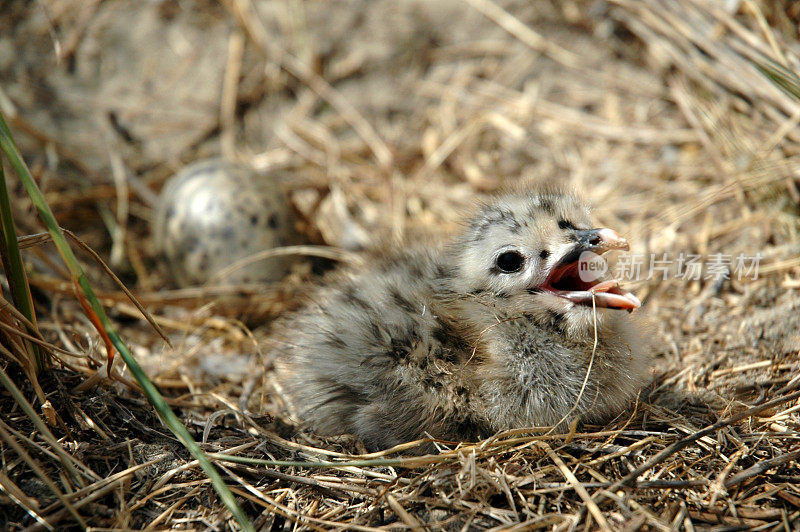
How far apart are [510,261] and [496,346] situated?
0.32m

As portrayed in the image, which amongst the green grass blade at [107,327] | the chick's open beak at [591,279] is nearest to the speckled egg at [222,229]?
the green grass blade at [107,327]

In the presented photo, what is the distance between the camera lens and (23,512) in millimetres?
1833

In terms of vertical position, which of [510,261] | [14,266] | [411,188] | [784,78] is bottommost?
[411,188]

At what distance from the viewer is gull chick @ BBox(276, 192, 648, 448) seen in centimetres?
227

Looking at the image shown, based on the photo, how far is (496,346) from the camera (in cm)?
230

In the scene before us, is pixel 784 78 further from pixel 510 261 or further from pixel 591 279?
pixel 510 261

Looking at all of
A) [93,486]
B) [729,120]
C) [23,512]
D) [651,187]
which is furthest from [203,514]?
[729,120]

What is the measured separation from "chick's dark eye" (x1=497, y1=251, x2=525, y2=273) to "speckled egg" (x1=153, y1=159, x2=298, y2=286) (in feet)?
4.80

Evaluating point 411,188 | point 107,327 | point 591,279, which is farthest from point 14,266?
point 411,188

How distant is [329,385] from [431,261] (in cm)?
68

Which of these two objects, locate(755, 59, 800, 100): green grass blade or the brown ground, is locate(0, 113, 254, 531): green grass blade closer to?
the brown ground

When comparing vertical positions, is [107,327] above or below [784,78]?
below

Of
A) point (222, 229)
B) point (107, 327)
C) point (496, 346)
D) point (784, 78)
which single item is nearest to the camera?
point (107, 327)

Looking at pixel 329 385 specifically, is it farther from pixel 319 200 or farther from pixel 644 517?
pixel 319 200
